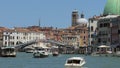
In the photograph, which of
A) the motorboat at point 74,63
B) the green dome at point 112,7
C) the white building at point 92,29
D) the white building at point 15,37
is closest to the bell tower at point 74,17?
the white building at point 15,37

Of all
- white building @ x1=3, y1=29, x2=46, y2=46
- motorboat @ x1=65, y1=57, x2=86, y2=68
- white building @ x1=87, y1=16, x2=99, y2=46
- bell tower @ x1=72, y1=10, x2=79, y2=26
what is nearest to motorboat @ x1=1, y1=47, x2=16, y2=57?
white building @ x1=87, y1=16, x2=99, y2=46

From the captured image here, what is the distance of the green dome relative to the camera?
10475 cm

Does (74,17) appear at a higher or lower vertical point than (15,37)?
higher

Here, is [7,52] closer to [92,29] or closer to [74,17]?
[92,29]

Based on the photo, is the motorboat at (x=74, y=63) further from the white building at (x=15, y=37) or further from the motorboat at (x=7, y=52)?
the white building at (x=15, y=37)

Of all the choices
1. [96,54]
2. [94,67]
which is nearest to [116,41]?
[96,54]

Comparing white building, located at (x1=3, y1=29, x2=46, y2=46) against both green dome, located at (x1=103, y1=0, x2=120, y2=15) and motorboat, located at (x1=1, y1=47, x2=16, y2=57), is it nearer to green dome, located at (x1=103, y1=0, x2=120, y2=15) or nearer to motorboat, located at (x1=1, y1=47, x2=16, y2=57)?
green dome, located at (x1=103, y1=0, x2=120, y2=15)

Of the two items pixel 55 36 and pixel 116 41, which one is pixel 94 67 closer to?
pixel 116 41

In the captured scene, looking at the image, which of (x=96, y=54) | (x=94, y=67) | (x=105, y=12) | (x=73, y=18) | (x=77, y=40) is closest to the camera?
(x=94, y=67)

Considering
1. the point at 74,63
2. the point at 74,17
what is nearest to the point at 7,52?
the point at 74,63

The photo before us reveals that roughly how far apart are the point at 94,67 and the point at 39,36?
312ft

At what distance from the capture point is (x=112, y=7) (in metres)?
105

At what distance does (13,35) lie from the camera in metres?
136

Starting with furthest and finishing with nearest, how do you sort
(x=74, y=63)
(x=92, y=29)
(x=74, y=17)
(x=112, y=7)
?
(x=74, y=17) < (x=92, y=29) < (x=112, y=7) < (x=74, y=63)
